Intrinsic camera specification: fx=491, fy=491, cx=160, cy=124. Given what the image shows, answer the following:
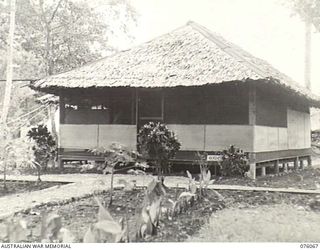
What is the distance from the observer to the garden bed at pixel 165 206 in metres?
5.39

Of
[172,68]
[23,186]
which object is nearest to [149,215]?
[23,186]

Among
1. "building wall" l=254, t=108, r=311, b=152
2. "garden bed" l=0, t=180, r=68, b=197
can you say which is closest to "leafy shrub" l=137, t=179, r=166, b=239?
"garden bed" l=0, t=180, r=68, b=197

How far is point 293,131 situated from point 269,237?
1042 centimetres

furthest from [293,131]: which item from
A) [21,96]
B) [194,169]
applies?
[21,96]

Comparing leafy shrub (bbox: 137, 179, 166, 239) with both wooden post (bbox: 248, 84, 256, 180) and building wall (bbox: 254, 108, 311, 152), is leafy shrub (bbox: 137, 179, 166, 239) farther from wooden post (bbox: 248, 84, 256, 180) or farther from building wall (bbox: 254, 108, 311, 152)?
building wall (bbox: 254, 108, 311, 152)

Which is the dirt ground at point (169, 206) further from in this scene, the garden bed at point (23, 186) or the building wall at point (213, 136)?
the building wall at point (213, 136)

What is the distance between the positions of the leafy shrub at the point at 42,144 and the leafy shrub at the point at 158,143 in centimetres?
289

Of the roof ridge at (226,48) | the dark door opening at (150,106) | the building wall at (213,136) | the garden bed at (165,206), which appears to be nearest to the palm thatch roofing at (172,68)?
the roof ridge at (226,48)

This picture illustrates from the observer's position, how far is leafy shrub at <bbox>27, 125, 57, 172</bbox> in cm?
1225

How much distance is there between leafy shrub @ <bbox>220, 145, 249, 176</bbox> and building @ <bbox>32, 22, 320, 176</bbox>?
0.39 m

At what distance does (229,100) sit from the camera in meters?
11.7

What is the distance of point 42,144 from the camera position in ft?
40.3

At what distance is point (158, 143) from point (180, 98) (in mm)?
1973

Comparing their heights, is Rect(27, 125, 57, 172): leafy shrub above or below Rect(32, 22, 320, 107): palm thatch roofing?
below
